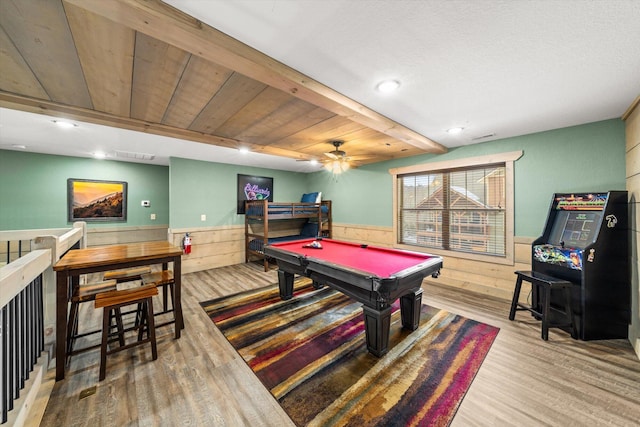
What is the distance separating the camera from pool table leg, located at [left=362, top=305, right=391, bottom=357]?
2016 millimetres

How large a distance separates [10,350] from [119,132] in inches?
105

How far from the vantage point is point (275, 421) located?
58.1 inches

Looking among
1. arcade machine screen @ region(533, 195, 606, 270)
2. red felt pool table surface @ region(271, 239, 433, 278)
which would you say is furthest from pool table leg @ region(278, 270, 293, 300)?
arcade machine screen @ region(533, 195, 606, 270)

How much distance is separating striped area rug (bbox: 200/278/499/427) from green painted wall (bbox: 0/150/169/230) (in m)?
3.65

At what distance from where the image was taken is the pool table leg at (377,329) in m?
2.02

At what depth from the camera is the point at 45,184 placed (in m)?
4.16

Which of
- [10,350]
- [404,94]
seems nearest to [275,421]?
Answer: [10,350]

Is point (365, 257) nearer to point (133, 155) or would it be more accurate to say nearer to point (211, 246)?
point (211, 246)

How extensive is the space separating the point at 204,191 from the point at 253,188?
3.60ft

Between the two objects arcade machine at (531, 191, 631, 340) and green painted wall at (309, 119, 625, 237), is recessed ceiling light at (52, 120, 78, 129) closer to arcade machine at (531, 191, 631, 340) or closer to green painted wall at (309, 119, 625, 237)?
green painted wall at (309, 119, 625, 237)

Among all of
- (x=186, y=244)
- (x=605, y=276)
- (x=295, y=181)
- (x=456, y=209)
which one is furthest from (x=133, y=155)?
(x=605, y=276)

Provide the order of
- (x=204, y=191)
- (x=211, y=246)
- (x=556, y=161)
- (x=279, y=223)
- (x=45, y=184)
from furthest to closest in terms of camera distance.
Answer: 1. (x=279, y=223)
2. (x=211, y=246)
3. (x=204, y=191)
4. (x=45, y=184)
5. (x=556, y=161)

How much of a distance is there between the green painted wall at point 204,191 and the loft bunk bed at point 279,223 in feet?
1.34

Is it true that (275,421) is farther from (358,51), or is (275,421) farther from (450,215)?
(450,215)
